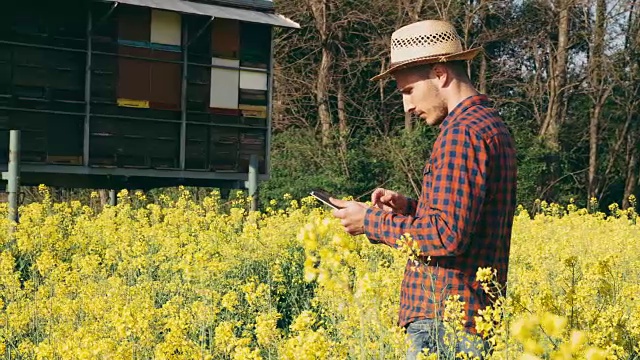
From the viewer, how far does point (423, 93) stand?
3.49 meters

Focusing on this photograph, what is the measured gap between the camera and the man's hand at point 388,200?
3.66 meters

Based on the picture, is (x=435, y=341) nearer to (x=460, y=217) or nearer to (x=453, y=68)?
(x=460, y=217)

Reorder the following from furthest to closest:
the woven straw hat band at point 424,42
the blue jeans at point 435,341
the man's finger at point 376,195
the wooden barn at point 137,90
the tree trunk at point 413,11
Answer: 1. the tree trunk at point 413,11
2. the wooden barn at point 137,90
3. the man's finger at point 376,195
4. the woven straw hat band at point 424,42
5. the blue jeans at point 435,341

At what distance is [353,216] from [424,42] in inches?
23.9

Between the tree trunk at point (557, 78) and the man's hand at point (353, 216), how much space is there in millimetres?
22096

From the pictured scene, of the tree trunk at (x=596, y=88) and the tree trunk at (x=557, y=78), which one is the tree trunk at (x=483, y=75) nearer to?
the tree trunk at (x=557, y=78)

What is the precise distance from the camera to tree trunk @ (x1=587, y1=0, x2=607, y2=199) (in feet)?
82.3

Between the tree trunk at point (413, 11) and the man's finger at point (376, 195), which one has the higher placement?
the tree trunk at point (413, 11)

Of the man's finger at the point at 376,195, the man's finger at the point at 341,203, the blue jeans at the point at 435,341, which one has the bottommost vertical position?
the blue jeans at the point at 435,341

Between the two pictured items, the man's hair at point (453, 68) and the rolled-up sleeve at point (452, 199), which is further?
the man's hair at point (453, 68)

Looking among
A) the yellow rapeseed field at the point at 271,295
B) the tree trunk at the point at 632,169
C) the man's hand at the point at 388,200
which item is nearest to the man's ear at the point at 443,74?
the man's hand at the point at 388,200

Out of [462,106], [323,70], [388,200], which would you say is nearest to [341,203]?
[388,200]

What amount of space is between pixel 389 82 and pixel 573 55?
457 cm

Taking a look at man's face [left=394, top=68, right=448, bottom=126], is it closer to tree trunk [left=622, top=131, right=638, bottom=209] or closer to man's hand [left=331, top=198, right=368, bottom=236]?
man's hand [left=331, top=198, right=368, bottom=236]
